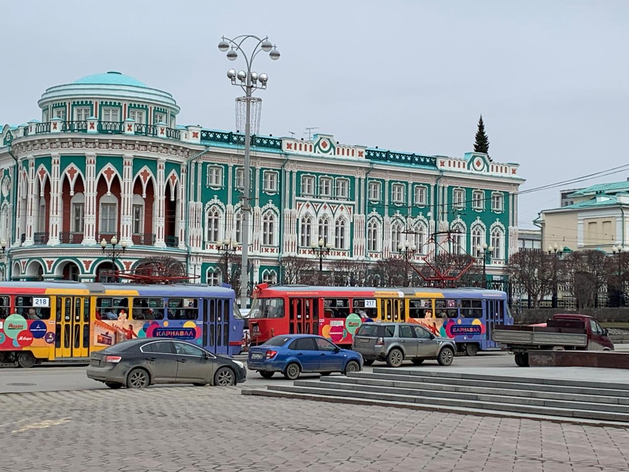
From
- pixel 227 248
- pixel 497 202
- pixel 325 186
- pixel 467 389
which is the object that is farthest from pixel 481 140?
pixel 467 389

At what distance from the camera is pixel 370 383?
23.3 m

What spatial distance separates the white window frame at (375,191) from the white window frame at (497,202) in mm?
11023

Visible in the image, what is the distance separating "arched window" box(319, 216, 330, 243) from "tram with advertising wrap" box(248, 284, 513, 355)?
1256 inches

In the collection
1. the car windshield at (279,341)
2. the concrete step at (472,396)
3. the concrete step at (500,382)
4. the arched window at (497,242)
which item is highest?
the arched window at (497,242)

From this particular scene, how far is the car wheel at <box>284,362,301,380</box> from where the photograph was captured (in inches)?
1169

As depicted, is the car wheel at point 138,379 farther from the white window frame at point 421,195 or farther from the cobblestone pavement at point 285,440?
the white window frame at point 421,195

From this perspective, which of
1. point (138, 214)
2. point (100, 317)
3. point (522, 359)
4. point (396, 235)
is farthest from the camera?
point (396, 235)

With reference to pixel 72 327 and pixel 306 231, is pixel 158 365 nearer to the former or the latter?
pixel 72 327

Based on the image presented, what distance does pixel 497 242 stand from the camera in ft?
283

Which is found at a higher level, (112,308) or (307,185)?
(307,185)

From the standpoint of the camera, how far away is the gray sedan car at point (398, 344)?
113 ft

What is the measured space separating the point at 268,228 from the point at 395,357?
4139 centimetres

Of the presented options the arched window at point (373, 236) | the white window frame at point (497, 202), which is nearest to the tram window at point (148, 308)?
the arched window at point (373, 236)

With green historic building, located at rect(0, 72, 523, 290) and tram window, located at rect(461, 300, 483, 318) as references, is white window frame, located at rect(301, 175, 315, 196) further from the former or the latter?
tram window, located at rect(461, 300, 483, 318)
